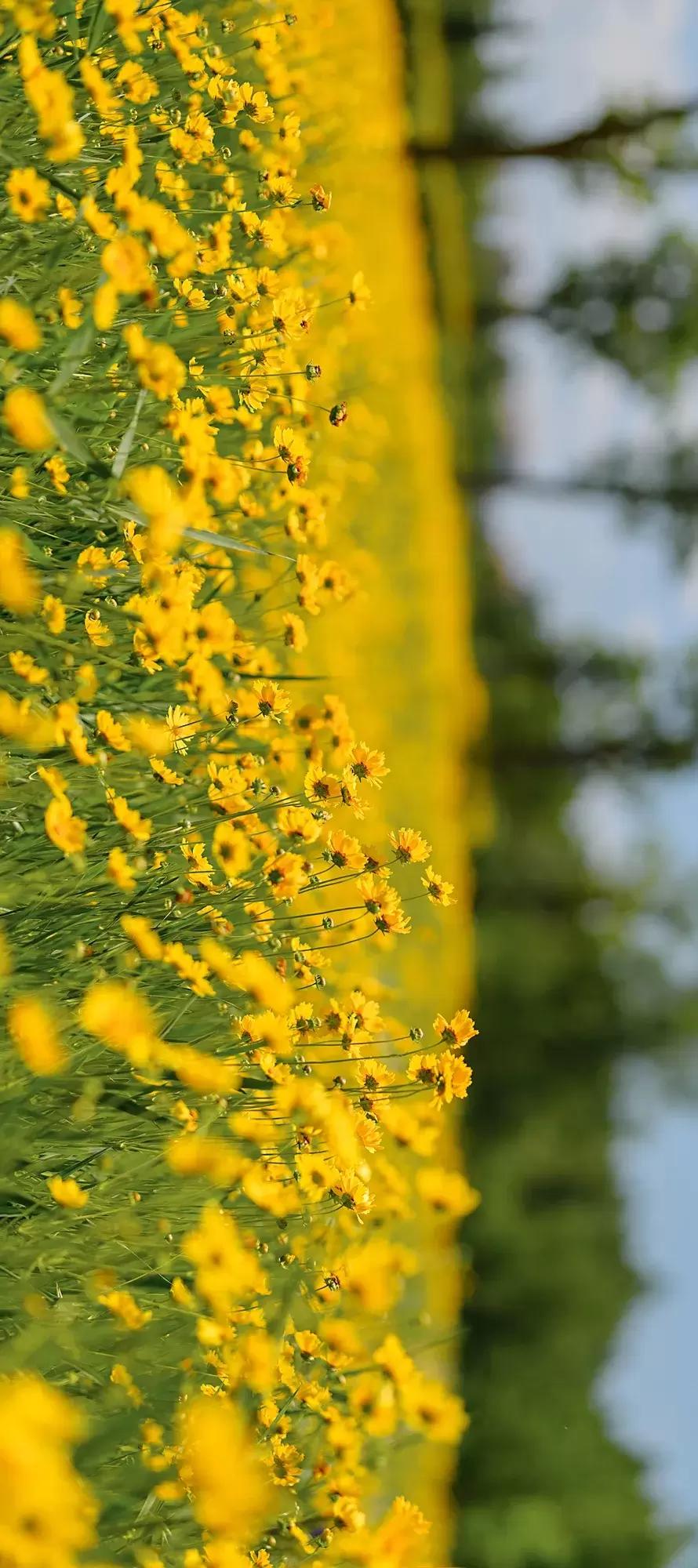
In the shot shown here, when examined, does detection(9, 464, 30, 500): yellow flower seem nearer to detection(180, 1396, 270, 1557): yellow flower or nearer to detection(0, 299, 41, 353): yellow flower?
detection(0, 299, 41, 353): yellow flower

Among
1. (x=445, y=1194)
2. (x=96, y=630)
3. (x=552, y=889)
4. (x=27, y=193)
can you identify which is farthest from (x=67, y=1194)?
(x=552, y=889)

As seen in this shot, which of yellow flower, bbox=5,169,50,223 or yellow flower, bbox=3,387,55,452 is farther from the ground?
yellow flower, bbox=5,169,50,223

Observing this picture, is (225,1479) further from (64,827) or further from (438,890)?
(438,890)

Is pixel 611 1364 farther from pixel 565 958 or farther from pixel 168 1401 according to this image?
pixel 168 1401

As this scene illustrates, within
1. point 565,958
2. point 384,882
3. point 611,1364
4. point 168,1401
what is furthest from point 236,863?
point 565,958

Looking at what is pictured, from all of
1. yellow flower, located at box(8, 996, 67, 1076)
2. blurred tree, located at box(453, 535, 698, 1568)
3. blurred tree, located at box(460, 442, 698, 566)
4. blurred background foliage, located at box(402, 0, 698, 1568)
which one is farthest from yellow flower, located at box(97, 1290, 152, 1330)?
blurred tree, located at box(460, 442, 698, 566)
